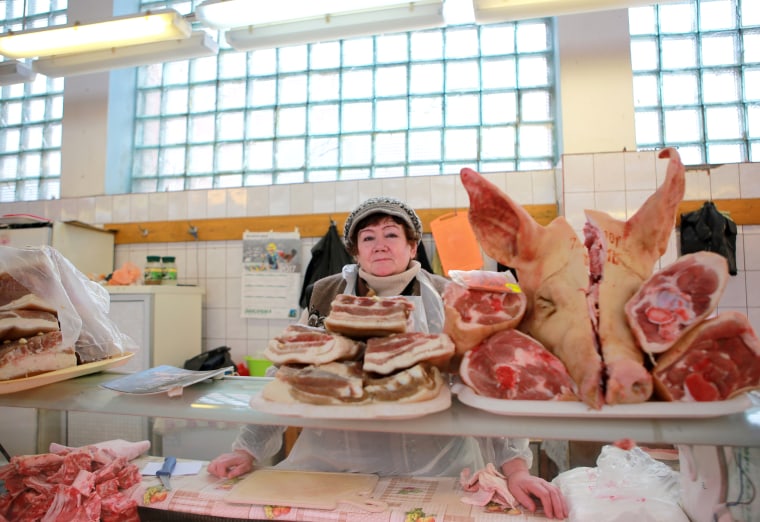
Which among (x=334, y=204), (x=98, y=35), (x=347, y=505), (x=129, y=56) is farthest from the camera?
(x=334, y=204)

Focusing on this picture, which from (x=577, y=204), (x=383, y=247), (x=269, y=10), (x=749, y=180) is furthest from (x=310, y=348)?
(x=749, y=180)

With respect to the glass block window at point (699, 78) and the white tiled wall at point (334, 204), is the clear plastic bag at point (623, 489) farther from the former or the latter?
the glass block window at point (699, 78)

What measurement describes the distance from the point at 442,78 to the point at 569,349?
4.19 m

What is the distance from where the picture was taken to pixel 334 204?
14.1 ft

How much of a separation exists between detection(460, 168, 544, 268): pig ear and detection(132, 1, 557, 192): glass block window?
3.54 m

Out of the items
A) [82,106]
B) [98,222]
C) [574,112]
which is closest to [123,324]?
[98,222]

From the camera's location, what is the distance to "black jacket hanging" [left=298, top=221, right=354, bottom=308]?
4.02 m

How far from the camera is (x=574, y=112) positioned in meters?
3.90

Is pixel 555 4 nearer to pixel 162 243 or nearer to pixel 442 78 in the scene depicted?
pixel 442 78

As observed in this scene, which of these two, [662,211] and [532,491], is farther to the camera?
[532,491]

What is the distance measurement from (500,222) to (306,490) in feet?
2.69

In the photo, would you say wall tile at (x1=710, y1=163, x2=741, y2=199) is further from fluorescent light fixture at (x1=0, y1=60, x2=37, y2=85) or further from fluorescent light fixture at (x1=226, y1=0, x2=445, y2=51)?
fluorescent light fixture at (x1=0, y1=60, x2=37, y2=85)

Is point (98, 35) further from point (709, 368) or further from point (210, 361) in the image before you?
point (709, 368)

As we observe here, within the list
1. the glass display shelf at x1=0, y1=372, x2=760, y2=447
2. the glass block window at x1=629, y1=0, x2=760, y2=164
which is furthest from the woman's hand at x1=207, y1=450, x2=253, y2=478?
the glass block window at x1=629, y1=0, x2=760, y2=164
